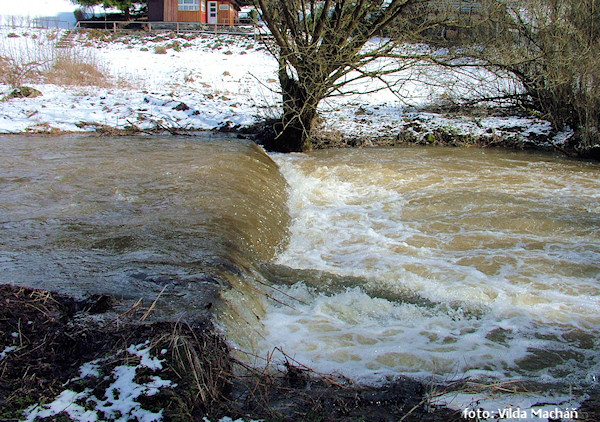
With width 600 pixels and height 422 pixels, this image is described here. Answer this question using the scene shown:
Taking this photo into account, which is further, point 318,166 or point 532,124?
point 532,124

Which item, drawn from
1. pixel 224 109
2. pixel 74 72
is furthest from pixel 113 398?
pixel 74 72

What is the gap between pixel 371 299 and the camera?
435 cm

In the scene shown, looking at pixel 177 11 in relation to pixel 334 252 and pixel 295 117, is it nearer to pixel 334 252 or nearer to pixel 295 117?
pixel 295 117

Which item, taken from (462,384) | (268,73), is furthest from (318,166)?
(268,73)

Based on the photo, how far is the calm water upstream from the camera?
3.62m

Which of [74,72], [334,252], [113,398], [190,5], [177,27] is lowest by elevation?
[334,252]

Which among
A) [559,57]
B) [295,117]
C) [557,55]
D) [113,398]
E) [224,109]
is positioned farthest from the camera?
[224,109]

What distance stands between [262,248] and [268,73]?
18.9 metres

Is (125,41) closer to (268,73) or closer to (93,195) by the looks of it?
(268,73)

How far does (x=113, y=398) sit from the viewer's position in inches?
96.5

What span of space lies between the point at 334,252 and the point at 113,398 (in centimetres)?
377

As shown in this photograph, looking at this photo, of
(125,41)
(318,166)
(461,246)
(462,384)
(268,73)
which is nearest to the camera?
(462,384)

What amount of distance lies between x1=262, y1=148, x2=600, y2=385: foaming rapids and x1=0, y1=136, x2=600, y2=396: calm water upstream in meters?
0.02

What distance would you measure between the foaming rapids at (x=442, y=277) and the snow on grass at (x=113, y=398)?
3.76ft
